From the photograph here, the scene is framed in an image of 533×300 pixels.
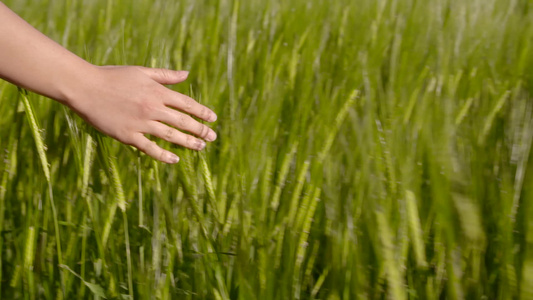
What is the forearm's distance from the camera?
31.6 inches

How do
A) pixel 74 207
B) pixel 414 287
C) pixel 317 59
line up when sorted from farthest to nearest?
1. pixel 317 59
2. pixel 74 207
3. pixel 414 287

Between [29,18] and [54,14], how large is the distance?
9cm

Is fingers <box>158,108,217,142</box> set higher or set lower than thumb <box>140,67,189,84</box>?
lower

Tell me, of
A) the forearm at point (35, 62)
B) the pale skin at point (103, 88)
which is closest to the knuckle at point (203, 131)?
the pale skin at point (103, 88)

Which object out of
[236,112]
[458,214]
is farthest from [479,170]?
[236,112]

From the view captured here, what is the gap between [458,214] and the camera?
51 cm

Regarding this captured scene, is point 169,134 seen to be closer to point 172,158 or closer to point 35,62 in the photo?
point 172,158

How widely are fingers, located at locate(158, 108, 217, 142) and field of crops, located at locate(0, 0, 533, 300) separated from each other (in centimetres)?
3

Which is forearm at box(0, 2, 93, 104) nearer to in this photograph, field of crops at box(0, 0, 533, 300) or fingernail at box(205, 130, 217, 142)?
field of crops at box(0, 0, 533, 300)

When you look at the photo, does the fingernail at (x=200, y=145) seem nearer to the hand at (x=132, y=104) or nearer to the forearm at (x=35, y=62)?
the hand at (x=132, y=104)

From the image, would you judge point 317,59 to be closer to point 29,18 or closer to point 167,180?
point 167,180

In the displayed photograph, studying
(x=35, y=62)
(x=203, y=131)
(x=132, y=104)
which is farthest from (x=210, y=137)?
(x=35, y=62)

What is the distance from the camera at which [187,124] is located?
32.6 inches

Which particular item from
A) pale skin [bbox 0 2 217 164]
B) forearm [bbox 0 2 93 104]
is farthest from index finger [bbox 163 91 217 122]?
forearm [bbox 0 2 93 104]
